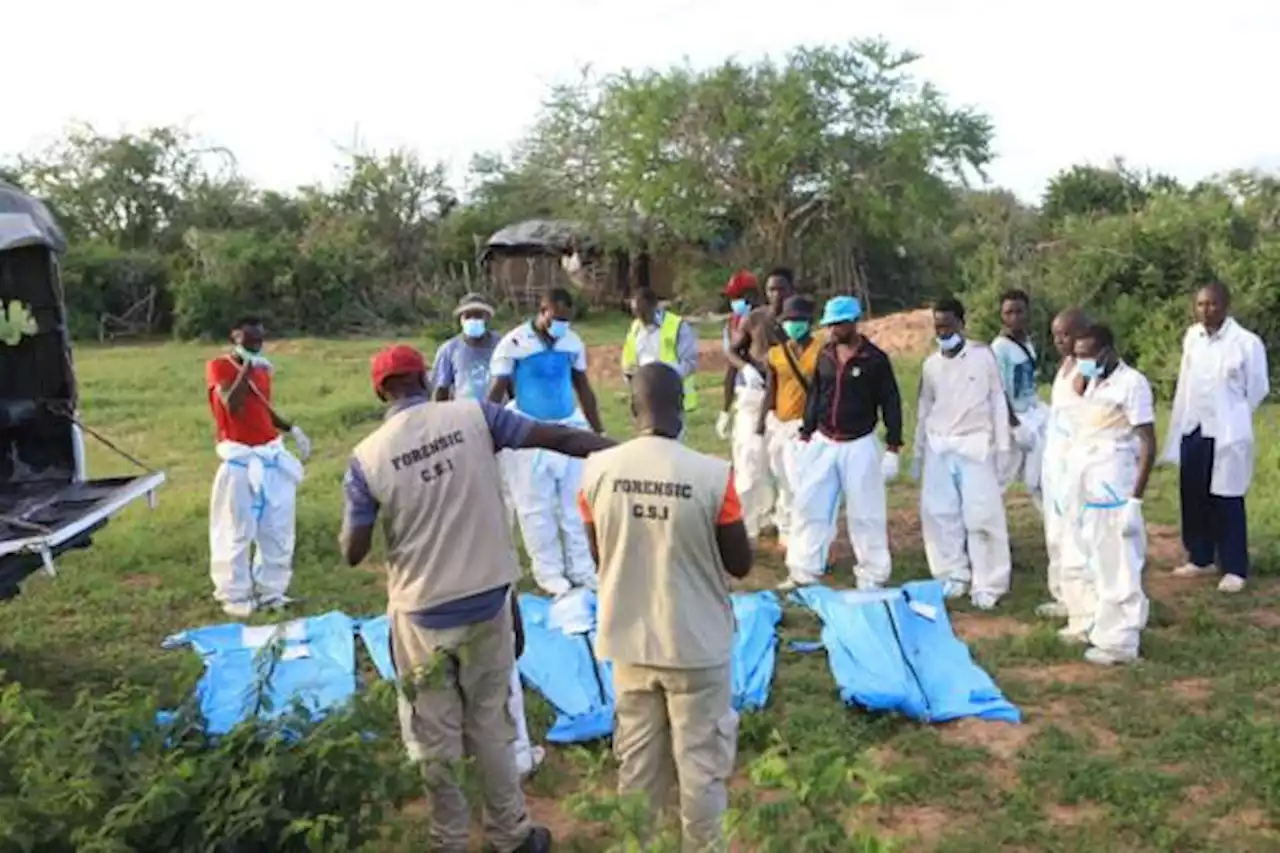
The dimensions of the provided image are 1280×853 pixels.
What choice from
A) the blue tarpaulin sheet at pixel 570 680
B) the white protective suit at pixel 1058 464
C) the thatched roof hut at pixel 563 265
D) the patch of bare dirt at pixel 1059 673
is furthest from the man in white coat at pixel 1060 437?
the thatched roof hut at pixel 563 265

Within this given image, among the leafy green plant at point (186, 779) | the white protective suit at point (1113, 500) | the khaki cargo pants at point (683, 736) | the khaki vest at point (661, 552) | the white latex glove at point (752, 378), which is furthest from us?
the white latex glove at point (752, 378)

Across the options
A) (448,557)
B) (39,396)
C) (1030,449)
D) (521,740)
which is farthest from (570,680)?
(1030,449)

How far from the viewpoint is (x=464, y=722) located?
4.20 metres

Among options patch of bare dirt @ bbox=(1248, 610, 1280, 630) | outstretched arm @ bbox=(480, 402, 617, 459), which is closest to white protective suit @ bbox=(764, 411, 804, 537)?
patch of bare dirt @ bbox=(1248, 610, 1280, 630)

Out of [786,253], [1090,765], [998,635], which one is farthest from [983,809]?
[786,253]

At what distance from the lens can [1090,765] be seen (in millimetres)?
4898

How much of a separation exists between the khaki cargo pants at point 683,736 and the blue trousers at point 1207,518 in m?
4.60

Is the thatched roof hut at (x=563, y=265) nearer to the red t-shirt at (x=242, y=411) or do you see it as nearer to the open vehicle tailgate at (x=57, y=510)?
the red t-shirt at (x=242, y=411)

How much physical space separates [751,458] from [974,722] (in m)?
3.35

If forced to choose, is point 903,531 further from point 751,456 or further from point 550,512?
point 550,512

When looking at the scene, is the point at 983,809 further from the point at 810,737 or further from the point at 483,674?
the point at 483,674

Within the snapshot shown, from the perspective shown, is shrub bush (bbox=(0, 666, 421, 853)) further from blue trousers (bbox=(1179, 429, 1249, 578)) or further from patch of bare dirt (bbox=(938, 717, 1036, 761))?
blue trousers (bbox=(1179, 429, 1249, 578))

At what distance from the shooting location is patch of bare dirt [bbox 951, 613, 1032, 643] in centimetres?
661

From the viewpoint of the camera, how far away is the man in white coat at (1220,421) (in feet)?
23.6
